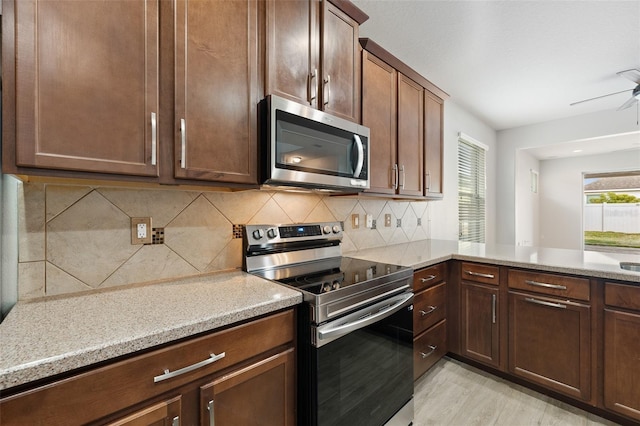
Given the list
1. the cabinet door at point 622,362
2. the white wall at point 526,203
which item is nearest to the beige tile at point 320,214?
the cabinet door at point 622,362

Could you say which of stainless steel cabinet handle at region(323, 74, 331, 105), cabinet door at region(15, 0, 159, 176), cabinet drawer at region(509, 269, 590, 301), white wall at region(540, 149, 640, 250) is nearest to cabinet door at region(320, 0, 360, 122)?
Answer: stainless steel cabinet handle at region(323, 74, 331, 105)

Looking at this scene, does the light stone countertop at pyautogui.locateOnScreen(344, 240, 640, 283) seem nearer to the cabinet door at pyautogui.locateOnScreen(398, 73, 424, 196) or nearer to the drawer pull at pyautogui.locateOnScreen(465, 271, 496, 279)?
the drawer pull at pyautogui.locateOnScreen(465, 271, 496, 279)

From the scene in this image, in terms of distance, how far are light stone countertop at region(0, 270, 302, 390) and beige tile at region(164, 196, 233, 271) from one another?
0.16m

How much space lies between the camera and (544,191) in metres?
5.88

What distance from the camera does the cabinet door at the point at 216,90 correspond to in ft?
3.65

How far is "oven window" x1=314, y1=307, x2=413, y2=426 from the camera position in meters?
1.17

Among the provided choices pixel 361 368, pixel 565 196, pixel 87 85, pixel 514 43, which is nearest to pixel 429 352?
pixel 361 368

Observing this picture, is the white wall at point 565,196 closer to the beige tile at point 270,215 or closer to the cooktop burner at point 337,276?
the cooktop burner at point 337,276

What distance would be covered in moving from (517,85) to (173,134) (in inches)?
142

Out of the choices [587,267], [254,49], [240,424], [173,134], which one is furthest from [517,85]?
[240,424]

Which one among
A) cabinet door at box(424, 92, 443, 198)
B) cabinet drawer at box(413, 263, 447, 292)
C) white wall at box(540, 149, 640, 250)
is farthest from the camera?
white wall at box(540, 149, 640, 250)

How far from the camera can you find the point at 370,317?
4.46 feet

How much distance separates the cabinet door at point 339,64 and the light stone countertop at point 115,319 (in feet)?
3.69

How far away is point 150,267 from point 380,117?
70.4 inches
